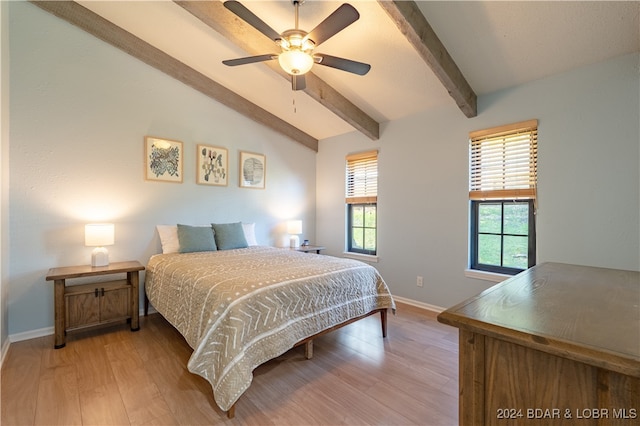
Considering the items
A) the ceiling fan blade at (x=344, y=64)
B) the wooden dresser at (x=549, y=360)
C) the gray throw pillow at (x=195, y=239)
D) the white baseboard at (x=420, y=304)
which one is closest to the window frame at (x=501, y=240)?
the white baseboard at (x=420, y=304)

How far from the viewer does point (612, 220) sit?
2.39 m

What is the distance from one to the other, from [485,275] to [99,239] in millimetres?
4004

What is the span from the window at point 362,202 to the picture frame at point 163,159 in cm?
242

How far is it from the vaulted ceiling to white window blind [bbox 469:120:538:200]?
1.22 ft

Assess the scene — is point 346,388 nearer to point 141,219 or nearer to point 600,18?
point 141,219

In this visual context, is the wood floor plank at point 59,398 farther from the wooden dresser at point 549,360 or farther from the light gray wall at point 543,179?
the light gray wall at point 543,179

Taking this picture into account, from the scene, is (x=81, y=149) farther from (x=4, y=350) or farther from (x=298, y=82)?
(x=298, y=82)

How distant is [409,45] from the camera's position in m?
2.62

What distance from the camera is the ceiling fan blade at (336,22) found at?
1812 millimetres

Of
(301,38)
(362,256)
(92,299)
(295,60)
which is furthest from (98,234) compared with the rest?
(362,256)

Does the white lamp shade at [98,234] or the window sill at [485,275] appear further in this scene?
the window sill at [485,275]

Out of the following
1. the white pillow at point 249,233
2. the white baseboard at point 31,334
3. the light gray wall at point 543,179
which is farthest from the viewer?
the white pillow at point 249,233

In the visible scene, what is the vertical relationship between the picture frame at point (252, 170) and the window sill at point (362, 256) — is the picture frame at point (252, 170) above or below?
above

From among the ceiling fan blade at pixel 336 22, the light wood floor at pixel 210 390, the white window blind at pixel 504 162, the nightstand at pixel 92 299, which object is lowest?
the light wood floor at pixel 210 390
